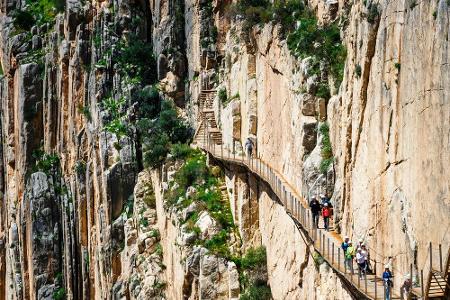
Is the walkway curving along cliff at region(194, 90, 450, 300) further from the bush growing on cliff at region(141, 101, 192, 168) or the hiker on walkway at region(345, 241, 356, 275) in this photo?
the bush growing on cliff at region(141, 101, 192, 168)

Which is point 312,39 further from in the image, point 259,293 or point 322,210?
point 259,293

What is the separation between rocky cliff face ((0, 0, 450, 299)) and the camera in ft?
79.2

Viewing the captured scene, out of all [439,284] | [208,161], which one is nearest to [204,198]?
[208,161]

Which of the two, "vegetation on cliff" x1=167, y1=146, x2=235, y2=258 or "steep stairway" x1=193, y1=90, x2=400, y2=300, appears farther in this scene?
"vegetation on cliff" x1=167, y1=146, x2=235, y2=258

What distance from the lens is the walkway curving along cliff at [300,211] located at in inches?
912

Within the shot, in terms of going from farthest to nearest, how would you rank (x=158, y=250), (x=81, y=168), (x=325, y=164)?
(x=81, y=168), (x=158, y=250), (x=325, y=164)

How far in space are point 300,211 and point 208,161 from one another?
16.6m

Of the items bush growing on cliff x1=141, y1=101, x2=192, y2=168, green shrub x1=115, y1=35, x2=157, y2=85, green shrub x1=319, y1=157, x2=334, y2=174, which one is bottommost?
green shrub x1=319, y1=157, x2=334, y2=174

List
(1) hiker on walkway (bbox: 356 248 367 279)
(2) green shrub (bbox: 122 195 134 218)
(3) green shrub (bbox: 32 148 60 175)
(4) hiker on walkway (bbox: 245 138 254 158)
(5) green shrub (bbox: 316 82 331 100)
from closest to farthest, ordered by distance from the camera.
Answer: (1) hiker on walkway (bbox: 356 248 367 279)
(5) green shrub (bbox: 316 82 331 100)
(4) hiker on walkway (bbox: 245 138 254 158)
(2) green shrub (bbox: 122 195 134 218)
(3) green shrub (bbox: 32 148 60 175)

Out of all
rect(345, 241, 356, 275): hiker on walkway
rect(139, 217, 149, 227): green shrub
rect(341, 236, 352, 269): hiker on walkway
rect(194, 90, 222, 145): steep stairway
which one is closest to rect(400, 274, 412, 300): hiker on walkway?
rect(345, 241, 356, 275): hiker on walkway

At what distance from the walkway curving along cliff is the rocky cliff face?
0.59 m

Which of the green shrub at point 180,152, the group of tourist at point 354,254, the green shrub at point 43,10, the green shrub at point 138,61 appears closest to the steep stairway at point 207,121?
the green shrub at point 180,152

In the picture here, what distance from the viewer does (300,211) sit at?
3178 centimetres

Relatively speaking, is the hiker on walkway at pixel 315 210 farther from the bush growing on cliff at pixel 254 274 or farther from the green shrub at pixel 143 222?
the green shrub at pixel 143 222
